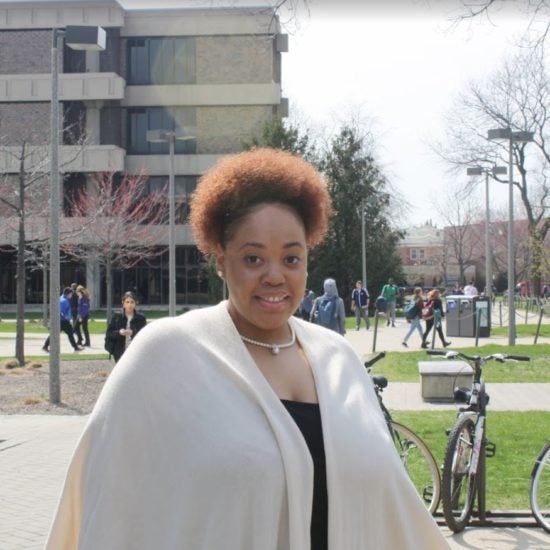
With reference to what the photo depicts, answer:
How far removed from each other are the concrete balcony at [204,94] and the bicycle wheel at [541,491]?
46072 millimetres

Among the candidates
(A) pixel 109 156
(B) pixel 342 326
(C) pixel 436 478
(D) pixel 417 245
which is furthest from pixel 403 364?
(D) pixel 417 245

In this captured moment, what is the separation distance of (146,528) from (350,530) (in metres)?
0.53

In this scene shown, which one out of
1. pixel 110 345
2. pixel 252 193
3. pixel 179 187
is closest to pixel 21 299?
pixel 110 345

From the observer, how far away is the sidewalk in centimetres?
620

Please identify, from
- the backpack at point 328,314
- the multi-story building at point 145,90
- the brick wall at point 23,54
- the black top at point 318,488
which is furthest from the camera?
the brick wall at point 23,54

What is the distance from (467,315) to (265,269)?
1014 inches

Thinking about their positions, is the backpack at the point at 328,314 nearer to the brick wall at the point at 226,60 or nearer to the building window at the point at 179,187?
the building window at the point at 179,187

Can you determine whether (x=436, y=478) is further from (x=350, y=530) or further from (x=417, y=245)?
(x=417, y=245)

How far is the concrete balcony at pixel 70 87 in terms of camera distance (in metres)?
49.8

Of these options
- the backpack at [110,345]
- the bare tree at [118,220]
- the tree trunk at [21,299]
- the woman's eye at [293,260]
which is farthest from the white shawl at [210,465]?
the bare tree at [118,220]

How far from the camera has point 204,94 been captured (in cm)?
5109

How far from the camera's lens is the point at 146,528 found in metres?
2.36

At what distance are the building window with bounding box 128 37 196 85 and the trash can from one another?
27736 millimetres

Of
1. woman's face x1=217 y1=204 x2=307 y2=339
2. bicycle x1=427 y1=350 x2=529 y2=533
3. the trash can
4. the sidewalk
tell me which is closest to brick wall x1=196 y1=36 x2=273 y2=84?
the trash can
